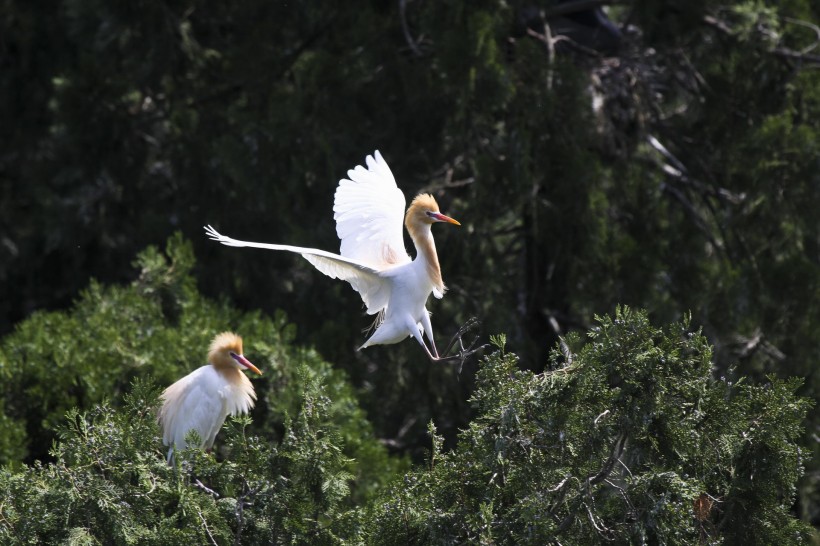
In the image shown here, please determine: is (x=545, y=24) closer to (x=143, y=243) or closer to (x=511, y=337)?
(x=511, y=337)

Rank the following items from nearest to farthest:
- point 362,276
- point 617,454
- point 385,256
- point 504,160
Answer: point 617,454
point 362,276
point 385,256
point 504,160

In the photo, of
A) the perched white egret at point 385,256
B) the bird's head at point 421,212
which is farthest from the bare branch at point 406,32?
the bird's head at point 421,212

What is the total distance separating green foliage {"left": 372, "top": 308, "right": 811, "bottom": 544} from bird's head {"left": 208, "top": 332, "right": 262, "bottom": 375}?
7.05 feet

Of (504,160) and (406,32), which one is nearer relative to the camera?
(504,160)

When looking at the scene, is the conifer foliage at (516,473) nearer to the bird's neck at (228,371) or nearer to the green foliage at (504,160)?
the bird's neck at (228,371)

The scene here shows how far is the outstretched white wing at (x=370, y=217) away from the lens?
502 cm

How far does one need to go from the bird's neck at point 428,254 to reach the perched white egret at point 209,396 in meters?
1.40

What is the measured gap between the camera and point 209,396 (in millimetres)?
5758

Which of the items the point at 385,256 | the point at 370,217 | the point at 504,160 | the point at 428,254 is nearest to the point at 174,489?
the point at 428,254

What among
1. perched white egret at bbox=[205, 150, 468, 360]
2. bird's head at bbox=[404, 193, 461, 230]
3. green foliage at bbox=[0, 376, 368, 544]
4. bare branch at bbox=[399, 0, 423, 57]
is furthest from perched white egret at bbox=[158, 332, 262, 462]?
bare branch at bbox=[399, 0, 423, 57]

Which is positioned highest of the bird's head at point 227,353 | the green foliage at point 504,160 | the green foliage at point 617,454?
the green foliage at point 617,454

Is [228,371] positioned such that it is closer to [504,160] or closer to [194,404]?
[194,404]

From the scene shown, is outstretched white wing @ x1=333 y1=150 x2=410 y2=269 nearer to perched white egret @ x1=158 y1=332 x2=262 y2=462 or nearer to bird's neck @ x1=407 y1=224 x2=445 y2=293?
bird's neck @ x1=407 y1=224 x2=445 y2=293

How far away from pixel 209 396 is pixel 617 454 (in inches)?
106
